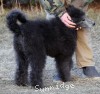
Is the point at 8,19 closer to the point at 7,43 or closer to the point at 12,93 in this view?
the point at 12,93

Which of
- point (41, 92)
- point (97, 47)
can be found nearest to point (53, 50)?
point (41, 92)

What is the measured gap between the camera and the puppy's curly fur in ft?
16.0

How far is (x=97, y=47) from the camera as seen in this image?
7770mm

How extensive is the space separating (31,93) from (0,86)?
1.89 feet

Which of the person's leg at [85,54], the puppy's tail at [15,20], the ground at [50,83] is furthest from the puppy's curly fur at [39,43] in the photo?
the person's leg at [85,54]

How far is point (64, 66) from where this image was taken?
17.1ft

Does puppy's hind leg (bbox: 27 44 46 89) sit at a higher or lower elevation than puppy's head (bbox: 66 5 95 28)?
lower

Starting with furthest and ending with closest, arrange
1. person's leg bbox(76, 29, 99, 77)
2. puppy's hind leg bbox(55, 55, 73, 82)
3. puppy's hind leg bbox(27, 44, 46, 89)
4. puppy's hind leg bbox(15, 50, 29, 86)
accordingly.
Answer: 1. person's leg bbox(76, 29, 99, 77)
2. puppy's hind leg bbox(55, 55, 73, 82)
3. puppy's hind leg bbox(15, 50, 29, 86)
4. puppy's hind leg bbox(27, 44, 46, 89)

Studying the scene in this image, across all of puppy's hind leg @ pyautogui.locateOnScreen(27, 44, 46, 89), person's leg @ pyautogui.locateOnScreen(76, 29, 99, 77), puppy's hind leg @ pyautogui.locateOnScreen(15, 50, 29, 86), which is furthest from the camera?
person's leg @ pyautogui.locateOnScreen(76, 29, 99, 77)

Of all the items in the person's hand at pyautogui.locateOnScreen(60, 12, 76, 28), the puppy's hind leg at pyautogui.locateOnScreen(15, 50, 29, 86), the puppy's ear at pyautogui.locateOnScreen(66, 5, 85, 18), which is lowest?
the puppy's hind leg at pyautogui.locateOnScreen(15, 50, 29, 86)

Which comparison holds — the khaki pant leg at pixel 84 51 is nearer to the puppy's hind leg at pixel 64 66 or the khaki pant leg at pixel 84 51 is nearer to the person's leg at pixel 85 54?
the person's leg at pixel 85 54

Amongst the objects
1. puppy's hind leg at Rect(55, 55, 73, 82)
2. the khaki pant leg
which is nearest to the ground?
puppy's hind leg at Rect(55, 55, 73, 82)

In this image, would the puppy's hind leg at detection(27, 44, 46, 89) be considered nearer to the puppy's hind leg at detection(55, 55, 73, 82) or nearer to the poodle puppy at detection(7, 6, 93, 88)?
the poodle puppy at detection(7, 6, 93, 88)

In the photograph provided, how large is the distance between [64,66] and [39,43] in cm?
54
